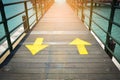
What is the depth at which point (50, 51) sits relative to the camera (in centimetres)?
355

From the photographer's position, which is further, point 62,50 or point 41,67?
point 62,50

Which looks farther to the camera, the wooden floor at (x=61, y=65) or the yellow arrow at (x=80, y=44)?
the yellow arrow at (x=80, y=44)

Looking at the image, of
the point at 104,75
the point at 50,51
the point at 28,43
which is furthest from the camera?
the point at 28,43

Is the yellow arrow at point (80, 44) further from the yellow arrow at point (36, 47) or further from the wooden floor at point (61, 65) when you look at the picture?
the yellow arrow at point (36, 47)

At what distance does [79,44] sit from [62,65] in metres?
1.28

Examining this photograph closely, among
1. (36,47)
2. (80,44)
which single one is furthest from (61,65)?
(80,44)

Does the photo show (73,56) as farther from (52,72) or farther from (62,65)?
(52,72)

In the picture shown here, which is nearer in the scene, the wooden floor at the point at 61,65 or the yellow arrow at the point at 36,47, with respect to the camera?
the wooden floor at the point at 61,65

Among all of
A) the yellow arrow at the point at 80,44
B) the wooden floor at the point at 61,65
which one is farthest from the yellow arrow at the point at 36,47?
the yellow arrow at the point at 80,44

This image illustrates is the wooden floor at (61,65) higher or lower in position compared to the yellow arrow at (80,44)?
lower

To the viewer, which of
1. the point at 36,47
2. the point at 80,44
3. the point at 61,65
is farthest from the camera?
the point at 80,44

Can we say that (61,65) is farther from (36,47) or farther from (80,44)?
(80,44)

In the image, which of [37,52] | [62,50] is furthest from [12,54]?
[62,50]

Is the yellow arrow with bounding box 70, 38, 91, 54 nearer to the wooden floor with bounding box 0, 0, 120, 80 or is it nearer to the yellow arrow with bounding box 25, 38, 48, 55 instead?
the wooden floor with bounding box 0, 0, 120, 80
